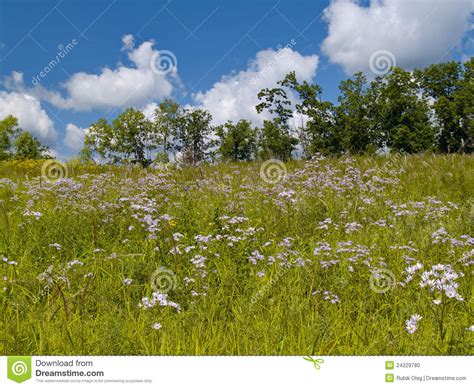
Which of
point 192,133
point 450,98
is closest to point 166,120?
point 192,133

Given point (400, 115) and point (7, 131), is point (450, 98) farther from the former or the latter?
point (7, 131)

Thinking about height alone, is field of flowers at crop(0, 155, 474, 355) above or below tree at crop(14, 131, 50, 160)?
below

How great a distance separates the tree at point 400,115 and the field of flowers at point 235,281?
145 ft

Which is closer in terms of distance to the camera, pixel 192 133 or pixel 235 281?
pixel 235 281

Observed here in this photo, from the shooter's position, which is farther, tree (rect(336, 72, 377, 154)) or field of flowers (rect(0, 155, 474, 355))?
tree (rect(336, 72, 377, 154))

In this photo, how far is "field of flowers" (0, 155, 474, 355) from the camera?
289 centimetres

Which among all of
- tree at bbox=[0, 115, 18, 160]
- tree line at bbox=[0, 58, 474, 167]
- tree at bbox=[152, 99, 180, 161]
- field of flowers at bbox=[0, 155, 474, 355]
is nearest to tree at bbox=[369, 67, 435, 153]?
tree line at bbox=[0, 58, 474, 167]

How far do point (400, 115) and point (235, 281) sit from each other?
165 ft

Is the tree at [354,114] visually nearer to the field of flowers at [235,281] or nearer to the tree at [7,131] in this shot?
the field of flowers at [235,281]

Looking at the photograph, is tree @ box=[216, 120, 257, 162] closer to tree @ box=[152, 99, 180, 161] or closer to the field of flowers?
tree @ box=[152, 99, 180, 161]

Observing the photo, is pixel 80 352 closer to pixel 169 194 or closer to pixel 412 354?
pixel 412 354

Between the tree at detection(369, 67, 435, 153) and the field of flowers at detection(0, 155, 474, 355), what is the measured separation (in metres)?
44.1

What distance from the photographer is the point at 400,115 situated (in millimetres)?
49219

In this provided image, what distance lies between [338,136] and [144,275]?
140 feet
